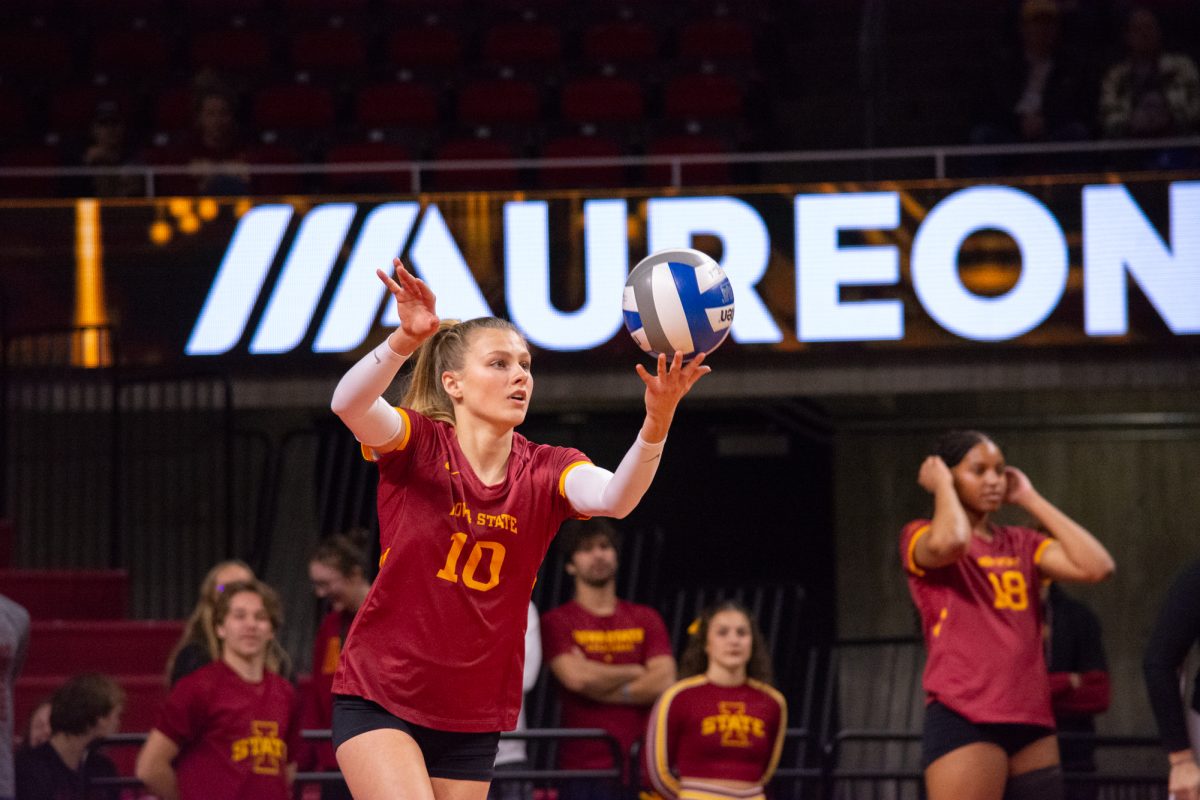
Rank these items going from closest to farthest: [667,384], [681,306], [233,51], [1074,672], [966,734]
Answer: [667,384]
[681,306]
[966,734]
[1074,672]
[233,51]

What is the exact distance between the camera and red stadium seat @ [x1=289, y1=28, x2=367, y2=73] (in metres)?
13.1

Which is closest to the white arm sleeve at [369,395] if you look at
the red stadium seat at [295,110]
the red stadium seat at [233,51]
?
the red stadium seat at [295,110]

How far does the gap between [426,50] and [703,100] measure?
247 centimetres

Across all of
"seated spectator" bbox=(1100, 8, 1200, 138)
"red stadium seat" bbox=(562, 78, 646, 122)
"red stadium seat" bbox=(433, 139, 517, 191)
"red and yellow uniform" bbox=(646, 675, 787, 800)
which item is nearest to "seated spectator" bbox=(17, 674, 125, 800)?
"red and yellow uniform" bbox=(646, 675, 787, 800)

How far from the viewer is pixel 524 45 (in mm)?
13148

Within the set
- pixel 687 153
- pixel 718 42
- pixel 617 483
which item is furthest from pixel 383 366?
pixel 718 42

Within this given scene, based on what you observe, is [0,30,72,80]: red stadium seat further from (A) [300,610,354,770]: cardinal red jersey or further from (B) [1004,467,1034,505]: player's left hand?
(B) [1004,467,1034,505]: player's left hand

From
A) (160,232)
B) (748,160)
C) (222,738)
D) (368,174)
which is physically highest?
(368,174)

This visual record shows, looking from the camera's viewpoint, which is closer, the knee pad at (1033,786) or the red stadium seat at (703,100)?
the knee pad at (1033,786)

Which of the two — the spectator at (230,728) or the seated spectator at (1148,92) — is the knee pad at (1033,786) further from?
the seated spectator at (1148,92)

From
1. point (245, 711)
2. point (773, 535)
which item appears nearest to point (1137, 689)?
point (773, 535)

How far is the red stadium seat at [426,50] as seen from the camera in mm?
13133

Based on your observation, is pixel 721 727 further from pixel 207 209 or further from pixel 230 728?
pixel 207 209

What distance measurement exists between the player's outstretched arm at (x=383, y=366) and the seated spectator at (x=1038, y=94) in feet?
24.9
